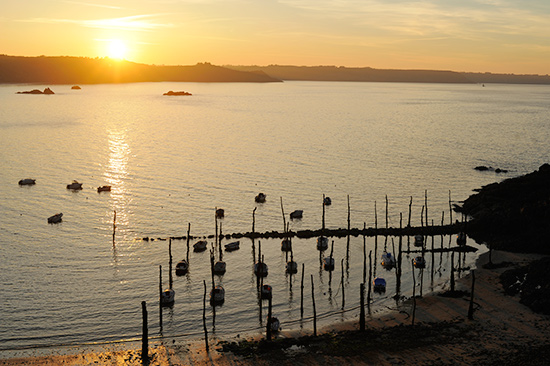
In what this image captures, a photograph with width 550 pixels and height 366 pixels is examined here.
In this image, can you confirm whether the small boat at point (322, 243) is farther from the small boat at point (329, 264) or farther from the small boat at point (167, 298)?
the small boat at point (167, 298)

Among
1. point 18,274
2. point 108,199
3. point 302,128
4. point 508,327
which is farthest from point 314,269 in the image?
point 302,128

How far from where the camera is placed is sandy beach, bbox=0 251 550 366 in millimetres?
34750

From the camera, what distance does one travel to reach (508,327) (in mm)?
39000

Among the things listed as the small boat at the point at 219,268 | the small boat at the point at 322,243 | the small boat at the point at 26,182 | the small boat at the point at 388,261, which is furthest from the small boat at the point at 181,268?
the small boat at the point at 26,182

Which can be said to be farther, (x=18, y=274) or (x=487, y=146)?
(x=487, y=146)

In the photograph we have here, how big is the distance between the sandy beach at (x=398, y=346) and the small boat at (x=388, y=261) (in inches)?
491

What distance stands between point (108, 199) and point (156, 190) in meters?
8.50

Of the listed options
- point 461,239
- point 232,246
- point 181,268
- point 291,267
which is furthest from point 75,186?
point 461,239

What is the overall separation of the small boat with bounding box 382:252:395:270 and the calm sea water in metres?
1.32

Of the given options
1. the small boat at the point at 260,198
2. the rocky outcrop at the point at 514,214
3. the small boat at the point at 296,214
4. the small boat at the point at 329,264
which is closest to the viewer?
the small boat at the point at 329,264

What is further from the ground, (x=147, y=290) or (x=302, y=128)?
(x=302, y=128)

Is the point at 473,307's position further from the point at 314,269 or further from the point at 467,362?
the point at 314,269

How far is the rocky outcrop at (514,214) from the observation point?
5816 centimetres

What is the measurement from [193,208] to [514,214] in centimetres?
4252
